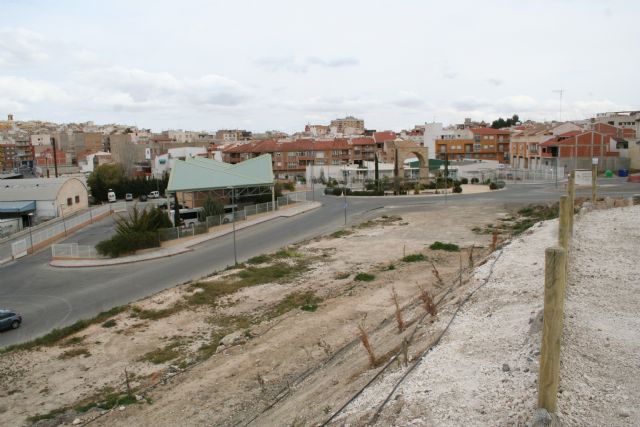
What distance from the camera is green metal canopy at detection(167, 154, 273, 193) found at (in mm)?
43719

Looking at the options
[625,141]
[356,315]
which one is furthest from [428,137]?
[356,315]

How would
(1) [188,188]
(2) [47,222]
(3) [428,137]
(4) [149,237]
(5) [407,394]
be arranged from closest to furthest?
(5) [407,394]
(4) [149,237]
(1) [188,188]
(2) [47,222]
(3) [428,137]

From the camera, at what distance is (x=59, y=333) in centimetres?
1827

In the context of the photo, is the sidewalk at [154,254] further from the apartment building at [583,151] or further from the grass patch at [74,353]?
the apartment building at [583,151]

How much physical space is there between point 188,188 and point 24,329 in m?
23.9

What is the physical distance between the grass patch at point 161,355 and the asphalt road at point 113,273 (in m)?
6.10

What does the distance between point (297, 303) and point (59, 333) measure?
8.39m

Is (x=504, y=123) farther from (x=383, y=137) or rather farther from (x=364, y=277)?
(x=364, y=277)

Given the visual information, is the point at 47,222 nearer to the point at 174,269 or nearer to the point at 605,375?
the point at 174,269

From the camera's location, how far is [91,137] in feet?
474

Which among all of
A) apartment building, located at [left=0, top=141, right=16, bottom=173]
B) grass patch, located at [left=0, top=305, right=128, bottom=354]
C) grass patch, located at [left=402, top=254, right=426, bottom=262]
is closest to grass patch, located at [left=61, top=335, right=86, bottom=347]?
grass patch, located at [left=0, top=305, right=128, bottom=354]

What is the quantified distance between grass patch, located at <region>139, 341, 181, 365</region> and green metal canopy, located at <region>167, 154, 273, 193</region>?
26.9 metres

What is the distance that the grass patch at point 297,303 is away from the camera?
18789 mm

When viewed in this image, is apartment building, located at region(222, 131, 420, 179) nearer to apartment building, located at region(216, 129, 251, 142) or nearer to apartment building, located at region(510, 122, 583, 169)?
apartment building, located at region(510, 122, 583, 169)
